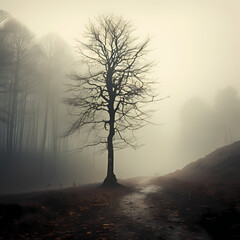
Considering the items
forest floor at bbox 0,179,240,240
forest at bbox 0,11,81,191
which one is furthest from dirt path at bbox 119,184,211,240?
forest at bbox 0,11,81,191

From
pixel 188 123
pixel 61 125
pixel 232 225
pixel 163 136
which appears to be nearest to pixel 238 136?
pixel 188 123

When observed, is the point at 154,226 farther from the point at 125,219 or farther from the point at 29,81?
the point at 29,81

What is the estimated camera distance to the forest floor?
490cm

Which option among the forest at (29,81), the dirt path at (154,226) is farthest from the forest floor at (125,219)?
the forest at (29,81)

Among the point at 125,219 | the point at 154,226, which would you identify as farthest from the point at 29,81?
the point at 154,226

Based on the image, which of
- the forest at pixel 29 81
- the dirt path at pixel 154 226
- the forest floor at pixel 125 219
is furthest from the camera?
the forest at pixel 29 81

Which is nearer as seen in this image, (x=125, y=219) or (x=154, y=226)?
(x=154, y=226)

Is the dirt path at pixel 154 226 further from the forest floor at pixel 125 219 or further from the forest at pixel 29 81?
the forest at pixel 29 81

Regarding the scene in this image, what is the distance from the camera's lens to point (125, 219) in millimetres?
6340

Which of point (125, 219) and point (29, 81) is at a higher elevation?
point (29, 81)

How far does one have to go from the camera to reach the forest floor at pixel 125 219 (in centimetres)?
490

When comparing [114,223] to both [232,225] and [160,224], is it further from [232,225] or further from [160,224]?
[232,225]

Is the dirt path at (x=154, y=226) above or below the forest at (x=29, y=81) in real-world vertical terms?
below

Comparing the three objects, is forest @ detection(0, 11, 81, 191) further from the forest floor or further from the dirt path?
the dirt path
